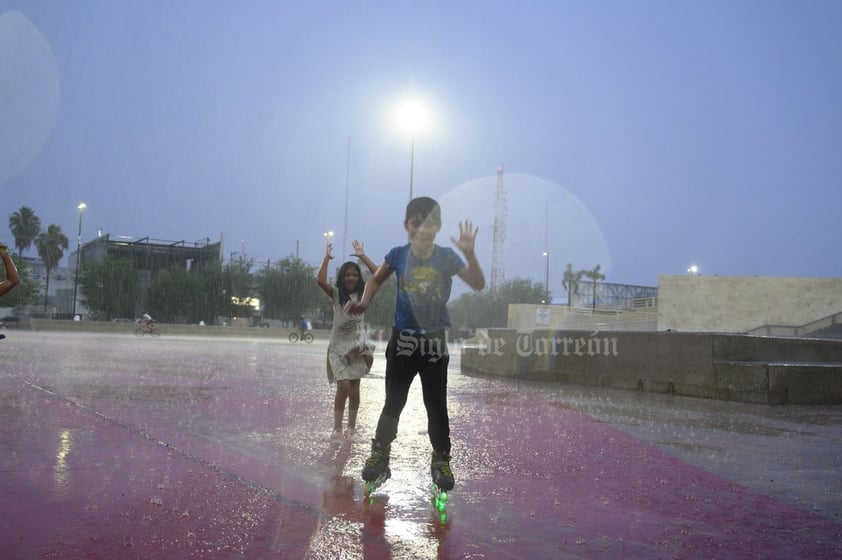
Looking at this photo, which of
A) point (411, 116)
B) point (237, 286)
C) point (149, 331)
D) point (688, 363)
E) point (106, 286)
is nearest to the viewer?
point (688, 363)

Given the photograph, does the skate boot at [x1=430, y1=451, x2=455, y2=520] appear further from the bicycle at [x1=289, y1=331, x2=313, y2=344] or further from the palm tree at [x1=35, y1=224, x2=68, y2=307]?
the palm tree at [x1=35, y1=224, x2=68, y2=307]

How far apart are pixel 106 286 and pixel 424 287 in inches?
2644

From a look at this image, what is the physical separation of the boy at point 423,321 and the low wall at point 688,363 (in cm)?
730

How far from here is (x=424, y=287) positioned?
4.38 meters

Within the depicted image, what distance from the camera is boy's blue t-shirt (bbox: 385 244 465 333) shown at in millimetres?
4332

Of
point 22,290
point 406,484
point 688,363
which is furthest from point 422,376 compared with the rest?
point 22,290

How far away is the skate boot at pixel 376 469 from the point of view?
423 centimetres

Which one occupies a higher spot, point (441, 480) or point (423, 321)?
point (423, 321)

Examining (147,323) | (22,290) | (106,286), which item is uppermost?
(106,286)

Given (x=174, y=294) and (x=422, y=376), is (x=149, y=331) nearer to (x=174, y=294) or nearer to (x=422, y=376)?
(x=174, y=294)

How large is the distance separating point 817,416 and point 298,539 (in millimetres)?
7725

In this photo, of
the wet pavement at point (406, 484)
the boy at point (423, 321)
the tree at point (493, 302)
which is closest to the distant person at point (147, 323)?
the wet pavement at point (406, 484)

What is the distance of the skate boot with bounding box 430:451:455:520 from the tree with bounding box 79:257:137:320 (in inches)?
2636

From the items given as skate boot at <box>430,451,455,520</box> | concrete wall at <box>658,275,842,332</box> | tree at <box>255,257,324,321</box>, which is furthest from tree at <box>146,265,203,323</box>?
skate boot at <box>430,451,455,520</box>
